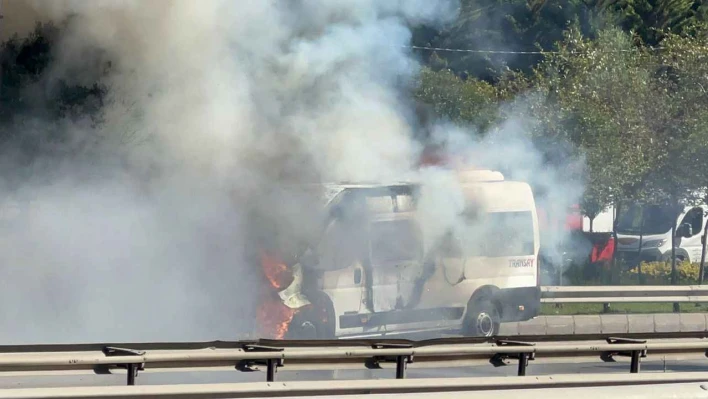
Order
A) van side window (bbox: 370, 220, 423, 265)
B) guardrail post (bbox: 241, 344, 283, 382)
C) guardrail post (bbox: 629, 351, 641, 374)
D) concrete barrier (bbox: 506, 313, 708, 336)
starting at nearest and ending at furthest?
guardrail post (bbox: 241, 344, 283, 382) → guardrail post (bbox: 629, 351, 641, 374) → van side window (bbox: 370, 220, 423, 265) → concrete barrier (bbox: 506, 313, 708, 336)

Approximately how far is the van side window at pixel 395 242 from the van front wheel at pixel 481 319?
1.15 m

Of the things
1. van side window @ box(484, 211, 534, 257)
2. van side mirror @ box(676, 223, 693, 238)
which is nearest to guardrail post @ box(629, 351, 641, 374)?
van side window @ box(484, 211, 534, 257)

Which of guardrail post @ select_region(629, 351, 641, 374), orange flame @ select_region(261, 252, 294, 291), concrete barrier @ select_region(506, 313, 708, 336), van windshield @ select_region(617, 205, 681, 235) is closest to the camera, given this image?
guardrail post @ select_region(629, 351, 641, 374)

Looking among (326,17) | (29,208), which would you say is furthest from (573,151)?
(29,208)

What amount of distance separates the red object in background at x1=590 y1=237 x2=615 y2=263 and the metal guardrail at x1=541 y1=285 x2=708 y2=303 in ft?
19.9

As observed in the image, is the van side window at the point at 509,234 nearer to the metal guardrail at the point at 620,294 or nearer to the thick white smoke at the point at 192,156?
the thick white smoke at the point at 192,156

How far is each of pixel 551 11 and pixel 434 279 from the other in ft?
66.5

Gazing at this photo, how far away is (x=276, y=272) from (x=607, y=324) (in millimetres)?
6651

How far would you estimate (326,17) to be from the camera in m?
13.9

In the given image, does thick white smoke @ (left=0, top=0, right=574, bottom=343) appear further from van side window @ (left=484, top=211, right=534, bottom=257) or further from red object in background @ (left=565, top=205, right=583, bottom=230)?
red object in background @ (left=565, top=205, right=583, bottom=230)

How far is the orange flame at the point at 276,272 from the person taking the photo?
464 inches

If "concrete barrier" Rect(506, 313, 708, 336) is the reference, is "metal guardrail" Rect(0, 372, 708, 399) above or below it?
below

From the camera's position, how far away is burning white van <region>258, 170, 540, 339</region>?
11812mm

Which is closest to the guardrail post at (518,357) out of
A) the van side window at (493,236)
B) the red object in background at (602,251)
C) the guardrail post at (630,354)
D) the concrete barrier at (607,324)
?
the guardrail post at (630,354)
